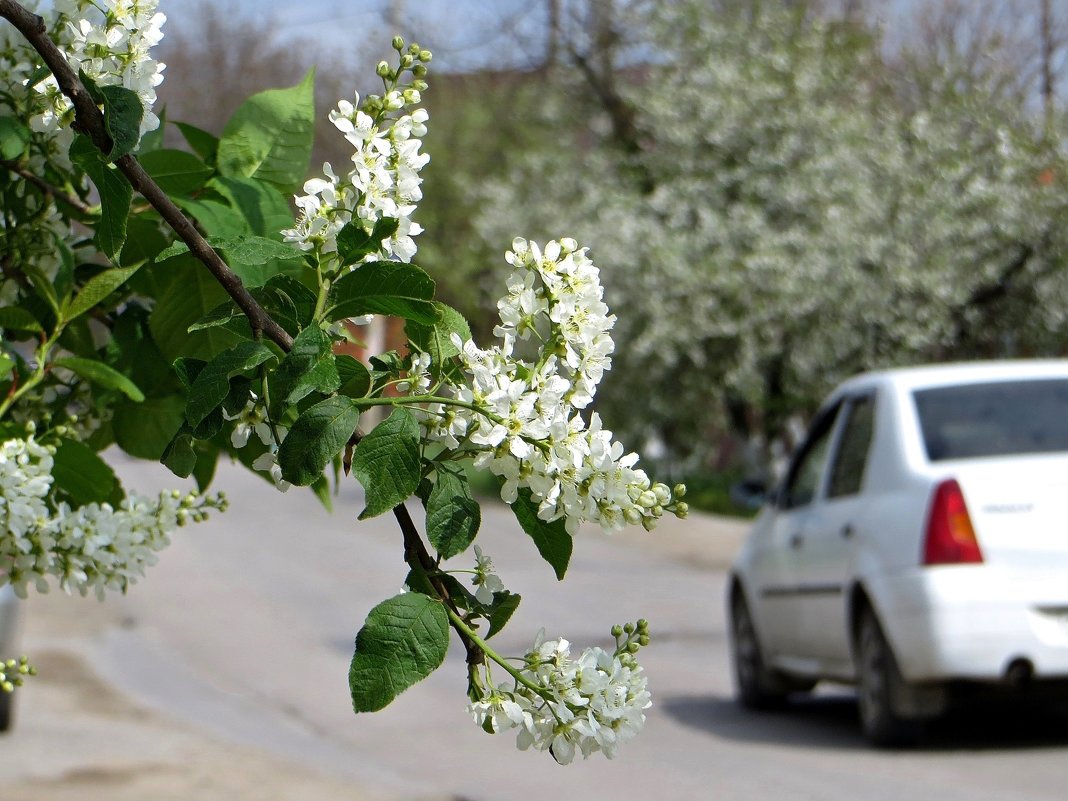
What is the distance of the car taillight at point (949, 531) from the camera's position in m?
7.12

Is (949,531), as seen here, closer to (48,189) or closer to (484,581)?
(48,189)

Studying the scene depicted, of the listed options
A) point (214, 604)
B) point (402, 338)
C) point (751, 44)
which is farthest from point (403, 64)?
point (751, 44)

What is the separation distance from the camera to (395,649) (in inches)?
67.2

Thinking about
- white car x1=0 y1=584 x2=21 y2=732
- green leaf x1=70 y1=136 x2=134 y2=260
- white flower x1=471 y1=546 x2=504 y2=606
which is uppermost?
white car x1=0 y1=584 x2=21 y2=732

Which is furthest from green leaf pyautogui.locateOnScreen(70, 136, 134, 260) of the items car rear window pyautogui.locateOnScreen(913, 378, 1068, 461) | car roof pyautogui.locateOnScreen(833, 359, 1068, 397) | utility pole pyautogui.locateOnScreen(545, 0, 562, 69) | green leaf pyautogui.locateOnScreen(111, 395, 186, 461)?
utility pole pyautogui.locateOnScreen(545, 0, 562, 69)

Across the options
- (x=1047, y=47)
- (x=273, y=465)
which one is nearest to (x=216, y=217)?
(x=273, y=465)

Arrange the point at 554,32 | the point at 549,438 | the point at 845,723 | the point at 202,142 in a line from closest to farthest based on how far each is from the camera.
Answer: the point at 549,438 < the point at 202,142 < the point at 845,723 < the point at 554,32

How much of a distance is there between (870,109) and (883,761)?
52.5 feet

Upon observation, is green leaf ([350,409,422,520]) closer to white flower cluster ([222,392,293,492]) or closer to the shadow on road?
white flower cluster ([222,392,293,492])

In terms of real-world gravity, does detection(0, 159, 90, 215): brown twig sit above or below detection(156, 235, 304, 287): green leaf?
above

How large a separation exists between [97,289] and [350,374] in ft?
2.39

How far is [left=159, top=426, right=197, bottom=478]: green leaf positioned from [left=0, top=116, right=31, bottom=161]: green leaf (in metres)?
0.78

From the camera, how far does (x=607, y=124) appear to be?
80.5 feet

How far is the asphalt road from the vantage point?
7.35m
